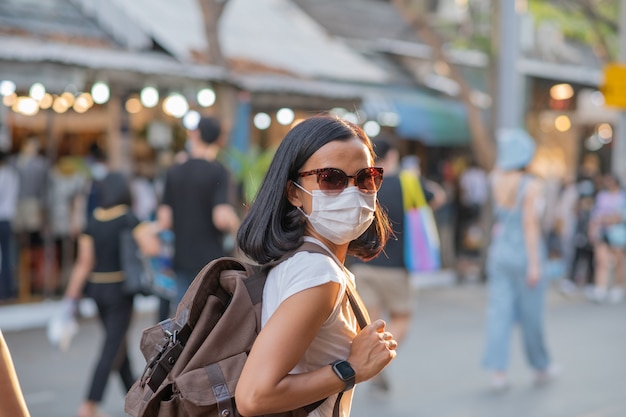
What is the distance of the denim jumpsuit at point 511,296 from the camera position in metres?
7.62

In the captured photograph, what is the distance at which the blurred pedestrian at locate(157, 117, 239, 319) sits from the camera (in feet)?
21.0

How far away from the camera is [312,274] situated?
2.29m

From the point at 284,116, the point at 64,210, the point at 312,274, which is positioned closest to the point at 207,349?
the point at 312,274

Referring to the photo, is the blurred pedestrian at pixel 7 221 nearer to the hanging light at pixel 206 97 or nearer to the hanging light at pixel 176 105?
the hanging light at pixel 176 105

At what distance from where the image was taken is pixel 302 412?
237 cm

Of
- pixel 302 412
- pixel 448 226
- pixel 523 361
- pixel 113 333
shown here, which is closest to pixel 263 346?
pixel 302 412

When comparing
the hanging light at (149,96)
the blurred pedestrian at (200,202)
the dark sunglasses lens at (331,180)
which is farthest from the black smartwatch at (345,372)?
the hanging light at (149,96)

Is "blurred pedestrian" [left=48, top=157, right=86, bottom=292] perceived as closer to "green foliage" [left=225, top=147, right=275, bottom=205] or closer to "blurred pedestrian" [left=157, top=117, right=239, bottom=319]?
"green foliage" [left=225, top=147, right=275, bottom=205]

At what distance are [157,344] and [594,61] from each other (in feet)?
75.4

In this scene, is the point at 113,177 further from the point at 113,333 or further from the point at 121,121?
the point at 121,121

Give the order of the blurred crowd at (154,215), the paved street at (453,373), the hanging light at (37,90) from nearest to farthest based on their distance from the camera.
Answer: the paved street at (453,373), the hanging light at (37,90), the blurred crowd at (154,215)

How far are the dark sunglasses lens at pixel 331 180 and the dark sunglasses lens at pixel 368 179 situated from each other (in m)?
0.05

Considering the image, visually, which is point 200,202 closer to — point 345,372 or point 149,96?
point 345,372

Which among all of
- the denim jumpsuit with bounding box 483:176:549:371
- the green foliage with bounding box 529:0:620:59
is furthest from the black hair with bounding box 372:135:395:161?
the green foliage with bounding box 529:0:620:59
